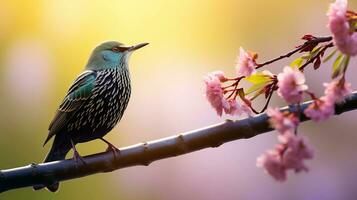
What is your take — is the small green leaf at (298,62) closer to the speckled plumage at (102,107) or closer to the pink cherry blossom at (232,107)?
the pink cherry blossom at (232,107)

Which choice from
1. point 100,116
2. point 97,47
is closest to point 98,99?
point 100,116

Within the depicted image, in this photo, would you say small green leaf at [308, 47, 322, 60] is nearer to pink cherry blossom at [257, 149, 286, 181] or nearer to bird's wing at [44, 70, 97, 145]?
pink cherry blossom at [257, 149, 286, 181]

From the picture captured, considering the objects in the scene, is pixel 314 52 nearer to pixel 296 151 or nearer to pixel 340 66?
pixel 340 66

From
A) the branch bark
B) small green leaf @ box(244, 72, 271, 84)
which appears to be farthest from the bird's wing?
small green leaf @ box(244, 72, 271, 84)

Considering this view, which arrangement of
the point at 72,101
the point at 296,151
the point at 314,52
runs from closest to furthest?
the point at 296,151
the point at 314,52
the point at 72,101

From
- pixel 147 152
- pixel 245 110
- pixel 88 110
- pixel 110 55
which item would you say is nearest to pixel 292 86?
pixel 245 110

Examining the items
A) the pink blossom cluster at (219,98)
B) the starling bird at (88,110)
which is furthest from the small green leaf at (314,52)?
the starling bird at (88,110)
